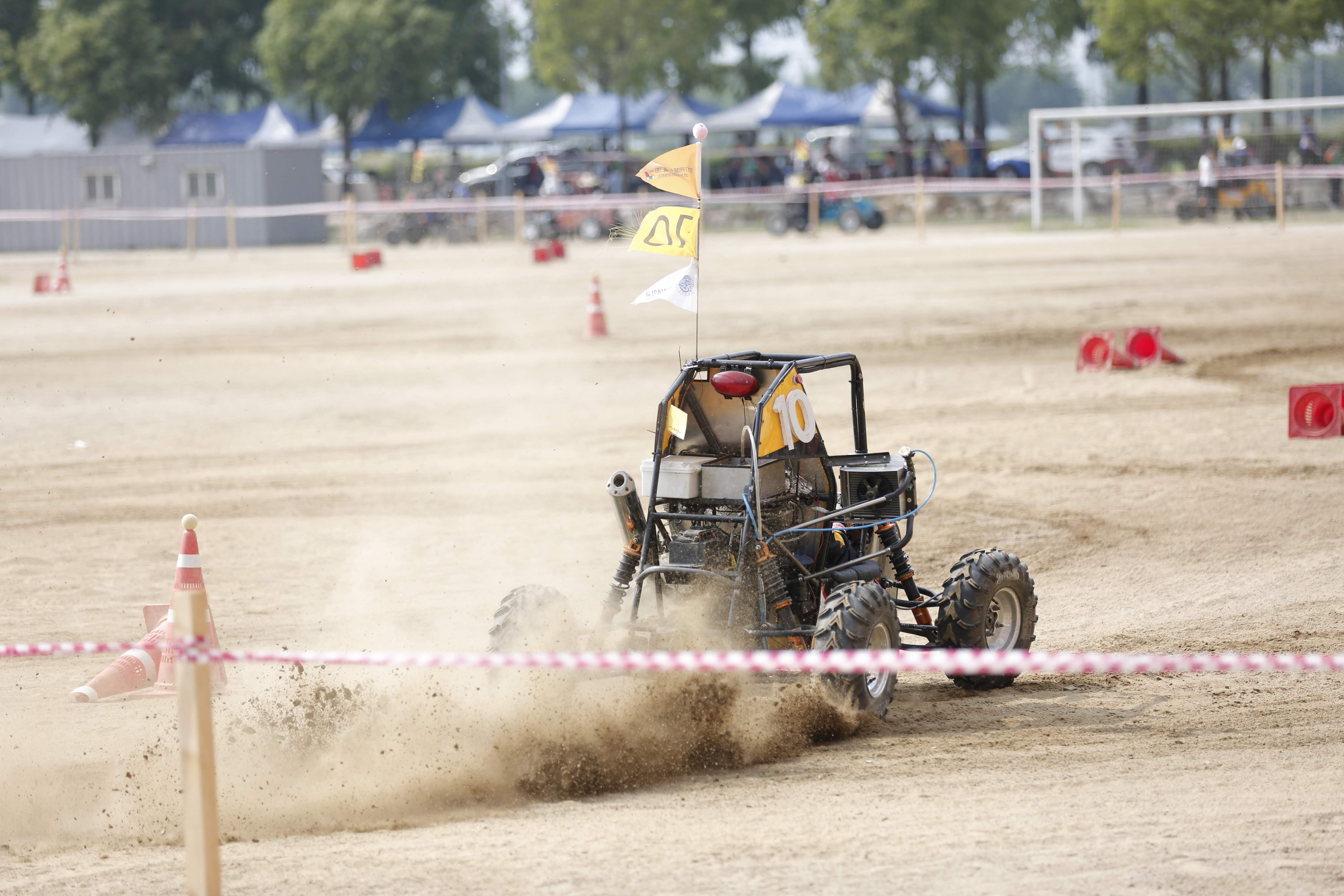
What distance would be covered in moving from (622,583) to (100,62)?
59.9 metres

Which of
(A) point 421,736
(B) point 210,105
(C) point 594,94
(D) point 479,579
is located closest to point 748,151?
(C) point 594,94

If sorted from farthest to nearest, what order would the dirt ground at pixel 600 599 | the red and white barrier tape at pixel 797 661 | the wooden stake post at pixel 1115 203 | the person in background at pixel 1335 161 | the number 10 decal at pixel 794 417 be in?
the person in background at pixel 1335 161 → the wooden stake post at pixel 1115 203 → the number 10 decal at pixel 794 417 → the dirt ground at pixel 600 599 → the red and white barrier tape at pixel 797 661

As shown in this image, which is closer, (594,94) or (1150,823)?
(1150,823)

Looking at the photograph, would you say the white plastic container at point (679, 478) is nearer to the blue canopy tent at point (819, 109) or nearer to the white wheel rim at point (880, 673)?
the white wheel rim at point (880, 673)

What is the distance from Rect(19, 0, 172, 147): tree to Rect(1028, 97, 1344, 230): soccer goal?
37377 mm

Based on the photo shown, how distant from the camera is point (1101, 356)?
1580cm

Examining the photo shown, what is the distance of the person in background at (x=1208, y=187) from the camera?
33719mm

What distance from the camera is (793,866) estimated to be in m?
4.59

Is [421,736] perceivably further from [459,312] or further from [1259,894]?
[459,312]

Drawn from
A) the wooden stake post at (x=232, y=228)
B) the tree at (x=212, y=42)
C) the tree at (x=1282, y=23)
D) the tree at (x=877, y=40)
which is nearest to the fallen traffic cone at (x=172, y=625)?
the wooden stake post at (x=232, y=228)

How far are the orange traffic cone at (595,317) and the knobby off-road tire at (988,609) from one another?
1264cm

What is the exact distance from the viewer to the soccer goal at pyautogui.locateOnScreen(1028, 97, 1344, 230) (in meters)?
33.9

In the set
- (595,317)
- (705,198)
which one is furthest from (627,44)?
(595,317)

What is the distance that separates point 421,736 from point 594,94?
Answer: 51146 millimetres
